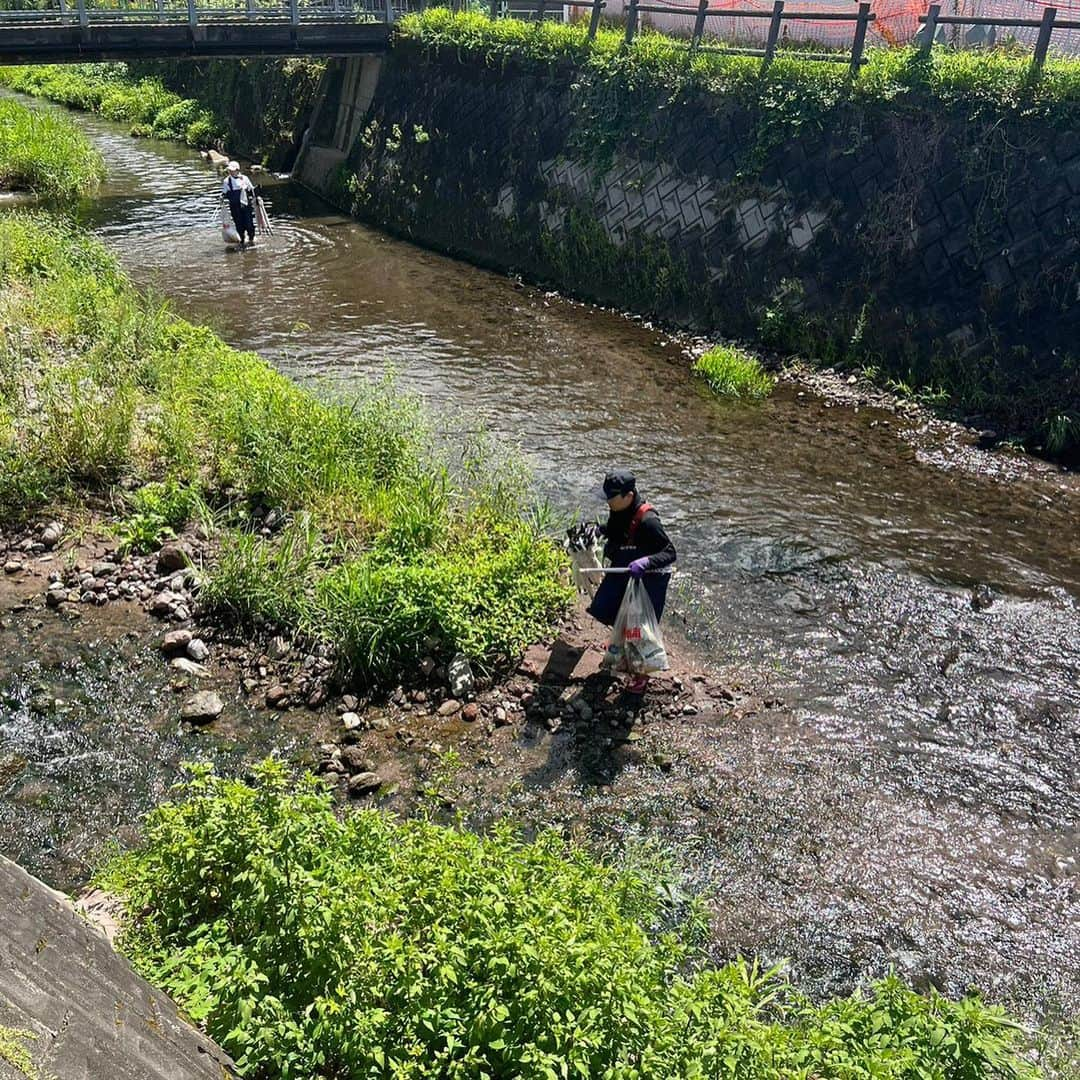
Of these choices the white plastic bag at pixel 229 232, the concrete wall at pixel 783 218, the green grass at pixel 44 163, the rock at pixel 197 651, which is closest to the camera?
the rock at pixel 197 651

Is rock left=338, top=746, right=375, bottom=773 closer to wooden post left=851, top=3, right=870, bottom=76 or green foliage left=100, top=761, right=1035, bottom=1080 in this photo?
green foliage left=100, top=761, right=1035, bottom=1080

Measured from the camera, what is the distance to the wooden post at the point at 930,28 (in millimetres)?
14656

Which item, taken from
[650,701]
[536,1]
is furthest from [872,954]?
[536,1]

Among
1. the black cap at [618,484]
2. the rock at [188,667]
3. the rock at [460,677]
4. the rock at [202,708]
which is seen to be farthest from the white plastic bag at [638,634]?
the rock at [188,667]

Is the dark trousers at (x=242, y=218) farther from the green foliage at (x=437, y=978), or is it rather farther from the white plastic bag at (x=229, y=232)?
the green foliage at (x=437, y=978)

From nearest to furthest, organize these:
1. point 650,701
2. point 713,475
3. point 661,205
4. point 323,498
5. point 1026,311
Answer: point 650,701 < point 323,498 < point 713,475 < point 1026,311 < point 661,205

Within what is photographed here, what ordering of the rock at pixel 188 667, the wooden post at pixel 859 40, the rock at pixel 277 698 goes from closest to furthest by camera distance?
1. the rock at pixel 277 698
2. the rock at pixel 188 667
3. the wooden post at pixel 859 40

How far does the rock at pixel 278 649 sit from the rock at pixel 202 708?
634 mm

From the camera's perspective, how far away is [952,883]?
6.14 metres

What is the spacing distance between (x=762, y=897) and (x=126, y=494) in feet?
24.7

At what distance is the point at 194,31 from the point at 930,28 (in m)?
18.3

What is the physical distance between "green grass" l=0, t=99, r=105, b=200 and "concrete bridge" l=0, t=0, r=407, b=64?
7.94 feet

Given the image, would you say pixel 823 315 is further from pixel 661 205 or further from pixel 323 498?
pixel 323 498

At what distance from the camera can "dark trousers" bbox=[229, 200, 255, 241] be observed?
2016 centimetres
